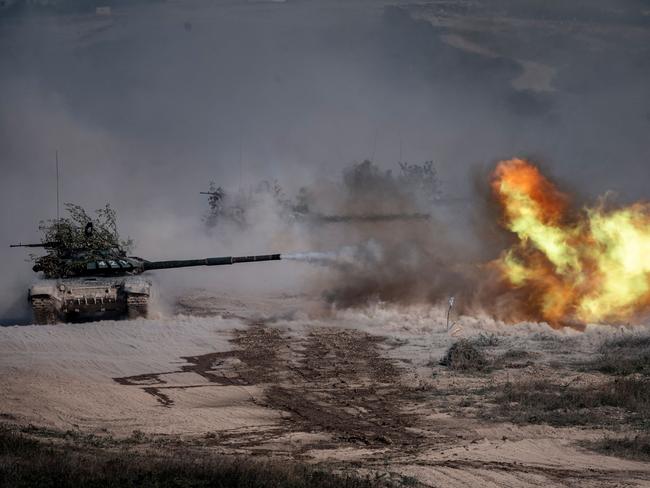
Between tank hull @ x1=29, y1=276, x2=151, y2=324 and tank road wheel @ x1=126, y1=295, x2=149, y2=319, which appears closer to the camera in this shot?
tank hull @ x1=29, y1=276, x2=151, y2=324

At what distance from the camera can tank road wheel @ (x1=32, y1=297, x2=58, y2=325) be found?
28.6 metres

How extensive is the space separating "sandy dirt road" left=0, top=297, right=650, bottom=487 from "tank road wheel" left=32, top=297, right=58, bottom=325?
0.90m

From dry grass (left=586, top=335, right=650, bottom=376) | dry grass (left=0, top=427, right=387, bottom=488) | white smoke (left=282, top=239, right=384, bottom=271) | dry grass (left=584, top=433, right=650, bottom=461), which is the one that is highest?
white smoke (left=282, top=239, right=384, bottom=271)

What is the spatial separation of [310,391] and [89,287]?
10476 mm

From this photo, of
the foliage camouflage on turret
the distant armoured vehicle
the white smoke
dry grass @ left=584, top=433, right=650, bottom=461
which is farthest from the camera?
the white smoke

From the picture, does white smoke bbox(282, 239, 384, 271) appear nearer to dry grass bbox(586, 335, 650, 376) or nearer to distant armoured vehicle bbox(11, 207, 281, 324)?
distant armoured vehicle bbox(11, 207, 281, 324)

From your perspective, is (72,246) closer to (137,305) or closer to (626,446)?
(137,305)

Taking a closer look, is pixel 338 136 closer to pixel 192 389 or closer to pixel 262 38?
pixel 262 38

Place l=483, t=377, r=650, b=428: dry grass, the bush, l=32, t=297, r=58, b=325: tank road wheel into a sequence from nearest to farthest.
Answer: l=483, t=377, r=650, b=428: dry grass < the bush < l=32, t=297, r=58, b=325: tank road wheel

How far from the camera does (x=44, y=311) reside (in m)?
28.8

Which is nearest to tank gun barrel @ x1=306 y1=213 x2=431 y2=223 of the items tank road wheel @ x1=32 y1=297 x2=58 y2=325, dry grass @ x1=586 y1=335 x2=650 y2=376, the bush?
the bush

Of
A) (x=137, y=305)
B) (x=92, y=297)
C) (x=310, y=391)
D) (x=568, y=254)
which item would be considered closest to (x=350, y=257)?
(x=137, y=305)

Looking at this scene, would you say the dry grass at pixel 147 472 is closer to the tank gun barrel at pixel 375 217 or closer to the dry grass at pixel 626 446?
the dry grass at pixel 626 446

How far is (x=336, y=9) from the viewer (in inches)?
4978
